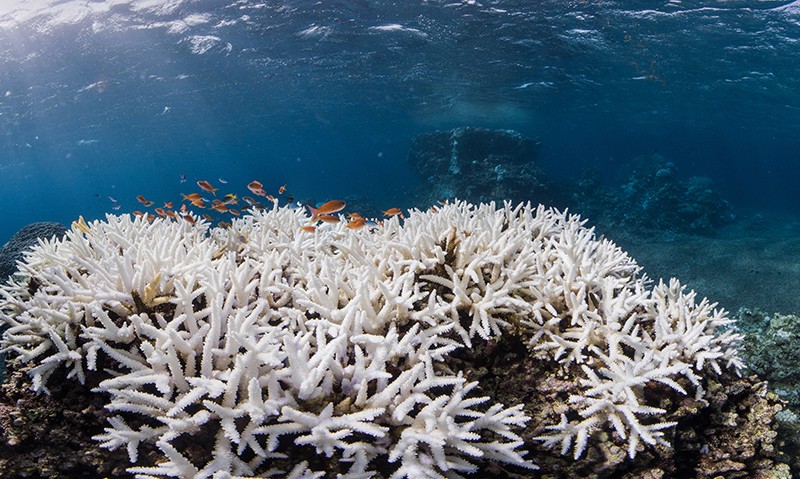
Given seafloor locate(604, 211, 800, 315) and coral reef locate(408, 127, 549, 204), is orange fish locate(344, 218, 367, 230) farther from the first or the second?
coral reef locate(408, 127, 549, 204)

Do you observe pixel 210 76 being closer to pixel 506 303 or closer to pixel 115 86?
pixel 115 86

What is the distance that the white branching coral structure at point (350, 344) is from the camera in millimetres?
2305

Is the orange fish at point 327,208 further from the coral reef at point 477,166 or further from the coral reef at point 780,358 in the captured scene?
the coral reef at point 477,166

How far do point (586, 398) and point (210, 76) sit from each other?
1234 inches

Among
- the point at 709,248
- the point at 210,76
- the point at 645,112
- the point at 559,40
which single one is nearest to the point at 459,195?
the point at 559,40

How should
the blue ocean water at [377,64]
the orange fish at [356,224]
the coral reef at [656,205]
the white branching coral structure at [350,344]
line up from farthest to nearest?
the coral reef at [656,205] < the blue ocean water at [377,64] < the orange fish at [356,224] < the white branching coral structure at [350,344]

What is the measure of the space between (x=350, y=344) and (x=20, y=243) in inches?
314

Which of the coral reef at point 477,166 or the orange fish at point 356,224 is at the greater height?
the orange fish at point 356,224

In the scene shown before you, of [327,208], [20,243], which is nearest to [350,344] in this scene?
[327,208]

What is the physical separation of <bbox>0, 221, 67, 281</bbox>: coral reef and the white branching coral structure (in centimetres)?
388

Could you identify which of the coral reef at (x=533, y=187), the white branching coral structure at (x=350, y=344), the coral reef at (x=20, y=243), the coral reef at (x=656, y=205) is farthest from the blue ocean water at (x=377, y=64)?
the white branching coral structure at (x=350, y=344)

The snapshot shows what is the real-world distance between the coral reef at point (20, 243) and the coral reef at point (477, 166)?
668 inches

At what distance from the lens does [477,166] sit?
941 inches

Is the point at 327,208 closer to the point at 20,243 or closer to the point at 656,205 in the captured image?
the point at 20,243
